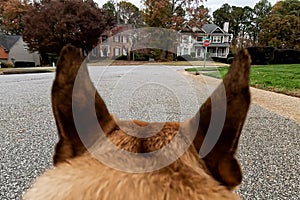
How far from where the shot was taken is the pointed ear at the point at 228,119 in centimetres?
70

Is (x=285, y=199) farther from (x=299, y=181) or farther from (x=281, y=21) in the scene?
(x=281, y=21)

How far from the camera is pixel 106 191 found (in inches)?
27.5

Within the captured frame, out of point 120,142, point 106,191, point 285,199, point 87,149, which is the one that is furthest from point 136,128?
point 285,199

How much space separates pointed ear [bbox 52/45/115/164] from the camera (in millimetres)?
780

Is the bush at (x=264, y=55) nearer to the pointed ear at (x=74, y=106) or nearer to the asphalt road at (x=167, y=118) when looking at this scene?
the asphalt road at (x=167, y=118)

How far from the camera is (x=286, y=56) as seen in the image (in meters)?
32.8

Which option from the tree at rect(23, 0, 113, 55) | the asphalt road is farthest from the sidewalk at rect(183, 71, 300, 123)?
the tree at rect(23, 0, 113, 55)

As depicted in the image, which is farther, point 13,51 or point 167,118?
point 13,51

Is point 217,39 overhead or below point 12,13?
below

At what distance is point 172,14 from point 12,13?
31.8m

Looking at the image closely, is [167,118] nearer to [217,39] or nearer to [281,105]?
[281,105]

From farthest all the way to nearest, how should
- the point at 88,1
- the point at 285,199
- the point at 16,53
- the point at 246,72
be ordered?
the point at 16,53
the point at 88,1
the point at 285,199
the point at 246,72

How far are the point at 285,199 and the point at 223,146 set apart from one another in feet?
8.16

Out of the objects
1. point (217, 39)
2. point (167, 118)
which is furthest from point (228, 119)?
point (217, 39)
